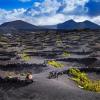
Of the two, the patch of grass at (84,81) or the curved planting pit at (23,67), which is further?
the curved planting pit at (23,67)

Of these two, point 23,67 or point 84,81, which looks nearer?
point 84,81

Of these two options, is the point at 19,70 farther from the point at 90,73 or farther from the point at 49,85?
the point at 49,85

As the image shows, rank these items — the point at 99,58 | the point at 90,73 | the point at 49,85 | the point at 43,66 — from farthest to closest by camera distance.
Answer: the point at 99,58 → the point at 43,66 → the point at 90,73 → the point at 49,85

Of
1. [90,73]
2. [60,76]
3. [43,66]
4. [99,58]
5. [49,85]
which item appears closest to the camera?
[49,85]

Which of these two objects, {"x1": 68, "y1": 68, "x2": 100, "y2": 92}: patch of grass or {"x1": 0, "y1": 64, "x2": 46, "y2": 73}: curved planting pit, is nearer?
{"x1": 68, "y1": 68, "x2": 100, "y2": 92}: patch of grass

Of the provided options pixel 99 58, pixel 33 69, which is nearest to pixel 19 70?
pixel 33 69

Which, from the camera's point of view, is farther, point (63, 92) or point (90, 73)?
point (90, 73)
